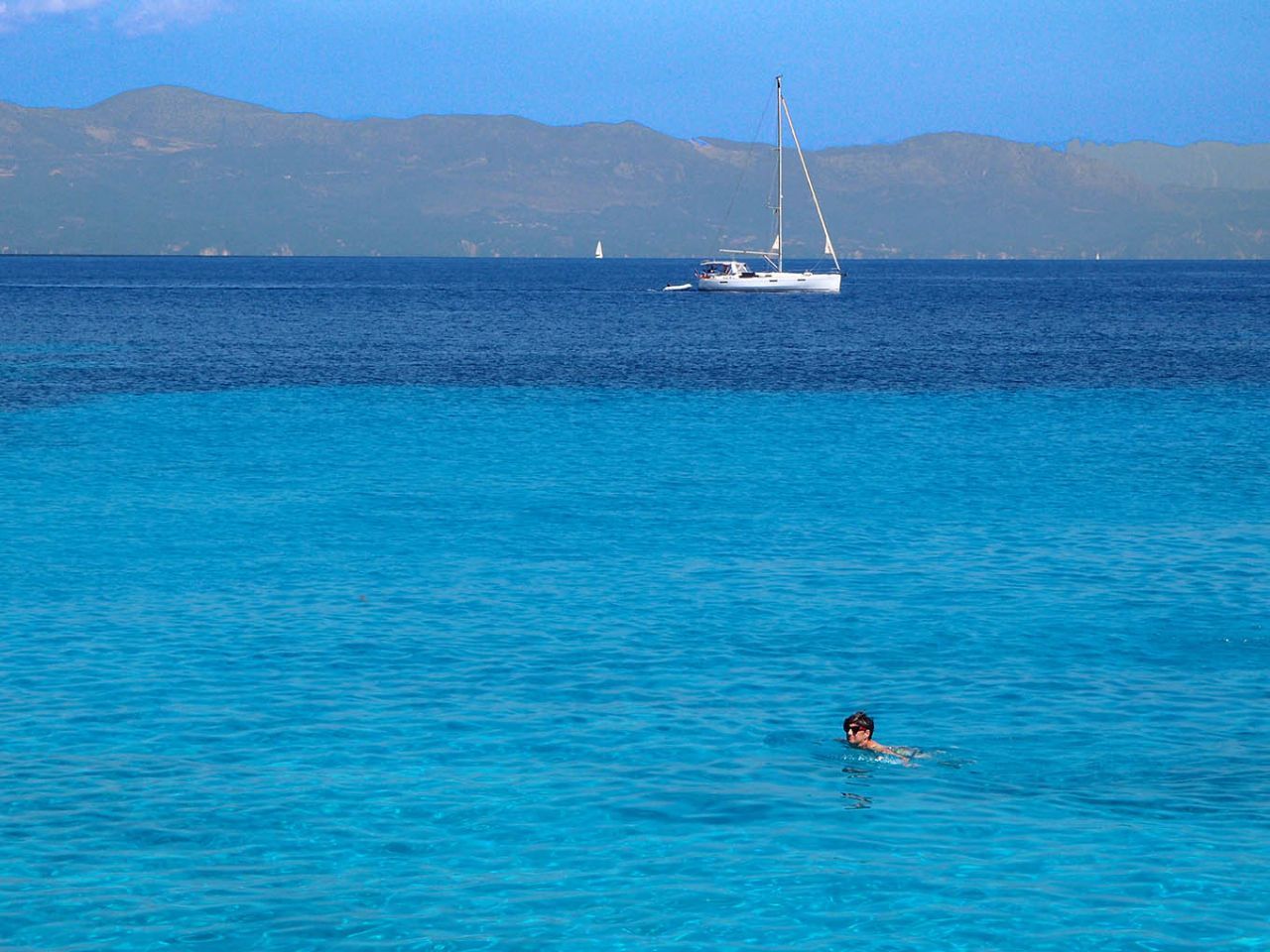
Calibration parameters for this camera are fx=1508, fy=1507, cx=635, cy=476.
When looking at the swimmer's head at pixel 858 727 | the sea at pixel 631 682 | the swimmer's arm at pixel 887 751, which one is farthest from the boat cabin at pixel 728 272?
the swimmer's head at pixel 858 727

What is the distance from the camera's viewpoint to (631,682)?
2480cm

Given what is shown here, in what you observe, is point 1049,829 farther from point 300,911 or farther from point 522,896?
point 300,911

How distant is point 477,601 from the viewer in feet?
99.5

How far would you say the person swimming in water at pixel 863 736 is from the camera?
20.9 meters

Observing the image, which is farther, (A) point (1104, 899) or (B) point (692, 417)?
(B) point (692, 417)

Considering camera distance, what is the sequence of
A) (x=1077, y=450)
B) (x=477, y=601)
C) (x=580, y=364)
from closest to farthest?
(x=477, y=601) < (x=1077, y=450) < (x=580, y=364)

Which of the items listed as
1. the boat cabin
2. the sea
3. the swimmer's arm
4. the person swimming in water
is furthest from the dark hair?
the boat cabin

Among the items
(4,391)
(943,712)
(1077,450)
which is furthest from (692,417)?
(943,712)

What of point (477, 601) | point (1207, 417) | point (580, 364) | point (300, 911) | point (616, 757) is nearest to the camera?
point (300, 911)

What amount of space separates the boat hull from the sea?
108100 millimetres

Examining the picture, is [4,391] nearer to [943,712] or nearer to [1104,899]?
[943,712]

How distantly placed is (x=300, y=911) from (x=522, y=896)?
2419mm

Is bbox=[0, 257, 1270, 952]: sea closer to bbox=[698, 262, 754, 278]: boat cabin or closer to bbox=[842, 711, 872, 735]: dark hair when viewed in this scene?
bbox=[842, 711, 872, 735]: dark hair

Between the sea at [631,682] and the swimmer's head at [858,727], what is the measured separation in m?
0.31
